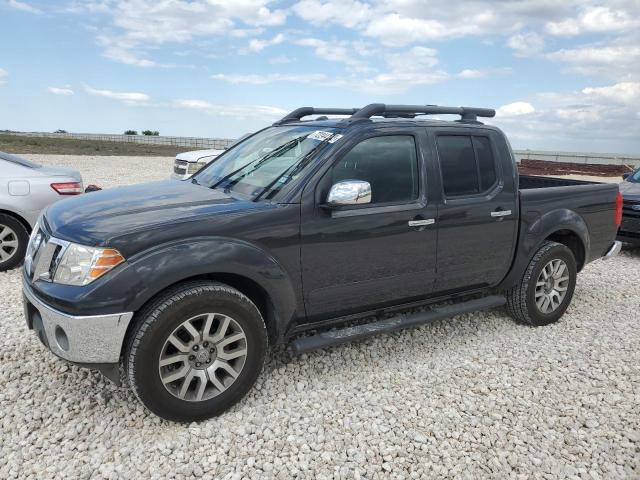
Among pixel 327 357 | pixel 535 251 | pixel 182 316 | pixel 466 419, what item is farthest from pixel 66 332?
pixel 535 251

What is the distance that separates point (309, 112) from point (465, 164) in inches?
62.8

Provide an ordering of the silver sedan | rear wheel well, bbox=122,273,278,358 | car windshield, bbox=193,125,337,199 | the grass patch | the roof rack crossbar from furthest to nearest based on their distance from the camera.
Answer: the grass patch < the silver sedan < the roof rack crossbar < car windshield, bbox=193,125,337,199 < rear wheel well, bbox=122,273,278,358

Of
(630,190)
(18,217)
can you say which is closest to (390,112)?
(18,217)

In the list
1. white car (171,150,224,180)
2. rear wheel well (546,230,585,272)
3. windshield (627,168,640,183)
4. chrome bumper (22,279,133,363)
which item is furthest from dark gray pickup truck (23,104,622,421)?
white car (171,150,224,180)

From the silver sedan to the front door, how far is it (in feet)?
14.4

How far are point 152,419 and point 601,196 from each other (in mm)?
4733

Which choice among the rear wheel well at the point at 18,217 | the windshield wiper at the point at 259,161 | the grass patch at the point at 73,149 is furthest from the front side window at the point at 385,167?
the grass patch at the point at 73,149

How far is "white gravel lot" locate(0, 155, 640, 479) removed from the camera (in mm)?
2953

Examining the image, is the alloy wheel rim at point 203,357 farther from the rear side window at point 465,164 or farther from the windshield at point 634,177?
the windshield at point 634,177

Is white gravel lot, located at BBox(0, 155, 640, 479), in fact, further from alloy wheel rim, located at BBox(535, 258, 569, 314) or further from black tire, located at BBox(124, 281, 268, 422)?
alloy wheel rim, located at BBox(535, 258, 569, 314)

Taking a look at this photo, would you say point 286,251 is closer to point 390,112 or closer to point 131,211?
point 131,211

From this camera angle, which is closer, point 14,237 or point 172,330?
point 172,330

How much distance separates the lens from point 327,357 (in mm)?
4195

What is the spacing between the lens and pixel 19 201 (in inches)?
247
